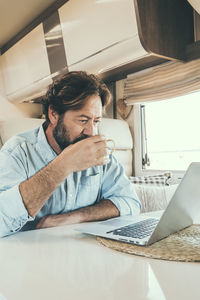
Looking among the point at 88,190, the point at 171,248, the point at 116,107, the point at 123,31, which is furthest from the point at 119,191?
the point at 116,107

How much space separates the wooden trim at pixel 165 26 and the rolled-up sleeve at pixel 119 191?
3.14 ft

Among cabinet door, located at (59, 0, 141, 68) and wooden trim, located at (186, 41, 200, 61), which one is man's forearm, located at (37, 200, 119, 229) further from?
wooden trim, located at (186, 41, 200, 61)

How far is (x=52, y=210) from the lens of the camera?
1.24m

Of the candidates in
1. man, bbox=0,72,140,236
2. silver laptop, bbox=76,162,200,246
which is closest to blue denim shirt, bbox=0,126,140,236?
man, bbox=0,72,140,236

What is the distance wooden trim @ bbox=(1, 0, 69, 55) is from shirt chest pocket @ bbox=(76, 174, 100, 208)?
1.79 m

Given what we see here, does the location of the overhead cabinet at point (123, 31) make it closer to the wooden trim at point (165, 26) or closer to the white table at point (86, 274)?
the wooden trim at point (165, 26)

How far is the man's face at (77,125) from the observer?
1.42 m

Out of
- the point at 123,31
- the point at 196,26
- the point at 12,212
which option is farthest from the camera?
the point at 196,26

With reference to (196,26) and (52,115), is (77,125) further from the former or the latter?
(196,26)

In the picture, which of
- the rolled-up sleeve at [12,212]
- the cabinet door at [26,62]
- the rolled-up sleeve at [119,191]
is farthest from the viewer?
the cabinet door at [26,62]

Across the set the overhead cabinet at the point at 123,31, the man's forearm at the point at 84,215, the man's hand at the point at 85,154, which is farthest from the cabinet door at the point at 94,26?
the man's forearm at the point at 84,215

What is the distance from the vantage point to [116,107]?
10.2ft

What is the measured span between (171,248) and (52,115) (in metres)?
1.01

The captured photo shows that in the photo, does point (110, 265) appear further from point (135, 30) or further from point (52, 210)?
point (135, 30)
